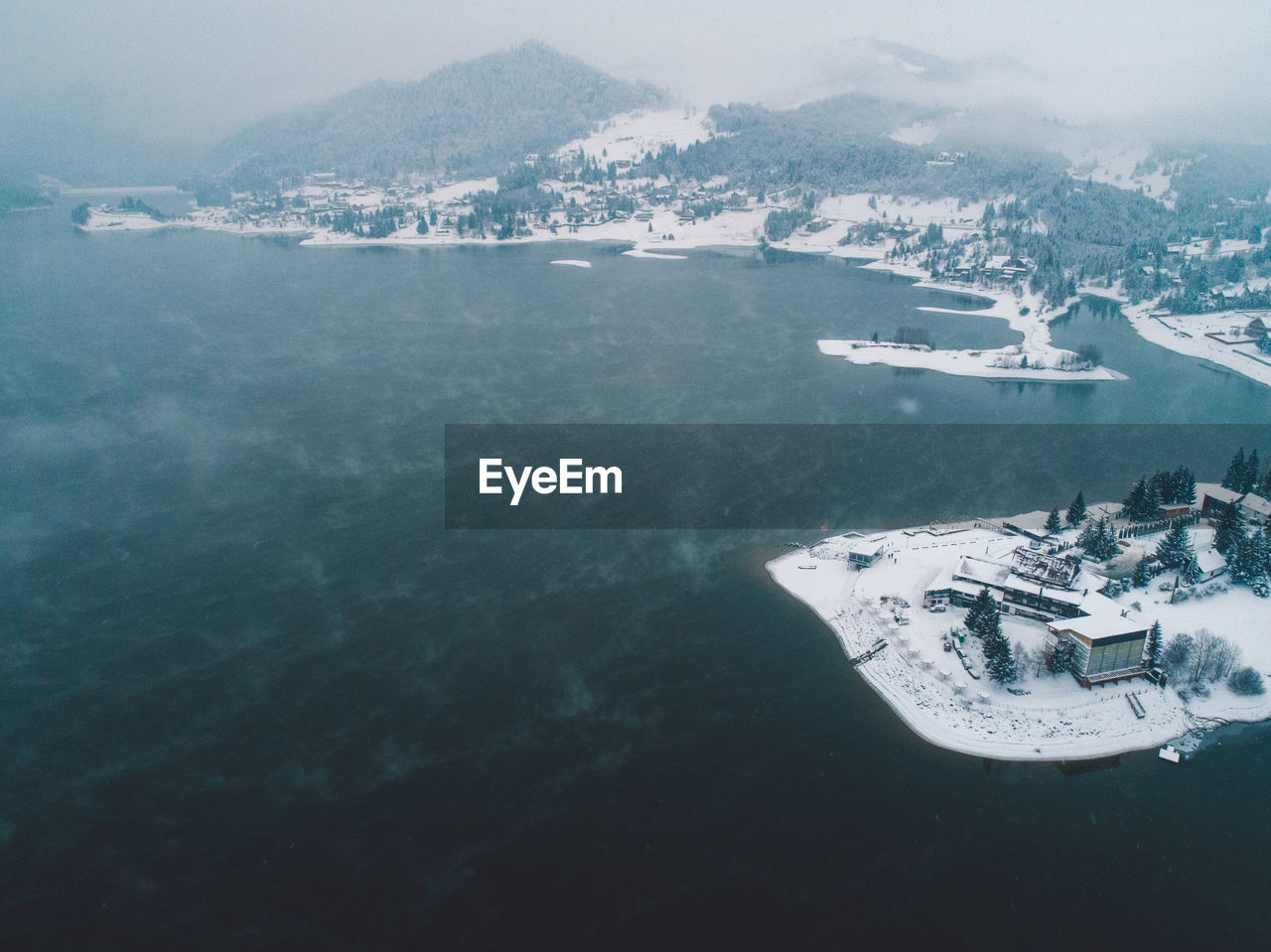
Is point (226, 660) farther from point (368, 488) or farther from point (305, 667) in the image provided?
point (368, 488)

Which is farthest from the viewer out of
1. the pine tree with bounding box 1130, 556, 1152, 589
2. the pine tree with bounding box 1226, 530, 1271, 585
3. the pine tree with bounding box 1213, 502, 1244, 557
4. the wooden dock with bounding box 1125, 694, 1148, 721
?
the pine tree with bounding box 1213, 502, 1244, 557

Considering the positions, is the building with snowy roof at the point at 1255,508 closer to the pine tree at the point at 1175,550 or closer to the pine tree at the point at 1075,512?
the pine tree at the point at 1175,550

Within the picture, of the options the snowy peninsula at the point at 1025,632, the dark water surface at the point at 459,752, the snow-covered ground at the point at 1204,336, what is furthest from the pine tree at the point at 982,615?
the snow-covered ground at the point at 1204,336

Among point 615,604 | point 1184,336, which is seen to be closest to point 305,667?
point 615,604

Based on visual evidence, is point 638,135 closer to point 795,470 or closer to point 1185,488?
point 795,470

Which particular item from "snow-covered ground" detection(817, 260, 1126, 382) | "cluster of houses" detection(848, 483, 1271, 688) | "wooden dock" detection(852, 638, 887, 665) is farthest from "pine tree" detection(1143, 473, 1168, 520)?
"snow-covered ground" detection(817, 260, 1126, 382)

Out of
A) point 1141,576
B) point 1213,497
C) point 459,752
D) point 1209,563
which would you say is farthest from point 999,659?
point 1213,497

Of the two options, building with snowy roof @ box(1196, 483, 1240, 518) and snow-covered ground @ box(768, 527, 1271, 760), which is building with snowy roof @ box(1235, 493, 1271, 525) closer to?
building with snowy roof @ box(1196, 483, 1240, 518)
